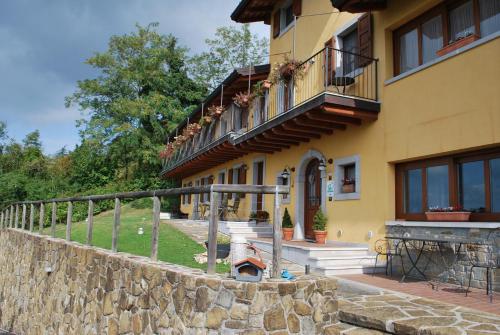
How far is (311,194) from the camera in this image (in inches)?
428

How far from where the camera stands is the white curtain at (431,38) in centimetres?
752

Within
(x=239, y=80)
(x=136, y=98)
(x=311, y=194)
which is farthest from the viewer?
(x=136, y=98)

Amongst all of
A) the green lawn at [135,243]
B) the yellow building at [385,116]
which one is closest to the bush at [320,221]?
the yellow building at [385,116]

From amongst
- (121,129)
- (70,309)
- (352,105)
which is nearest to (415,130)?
(352,105)

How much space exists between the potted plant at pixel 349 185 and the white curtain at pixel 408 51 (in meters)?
2.54

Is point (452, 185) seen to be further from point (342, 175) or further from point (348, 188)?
point (342, 175)

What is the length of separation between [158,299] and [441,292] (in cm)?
399

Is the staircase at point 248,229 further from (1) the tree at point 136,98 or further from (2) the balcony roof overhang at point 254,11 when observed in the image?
(1) the tree at point 136,98

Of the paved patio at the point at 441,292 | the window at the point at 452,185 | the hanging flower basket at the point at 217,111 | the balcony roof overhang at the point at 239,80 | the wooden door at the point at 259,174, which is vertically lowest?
the paved patio at the point at 441,292

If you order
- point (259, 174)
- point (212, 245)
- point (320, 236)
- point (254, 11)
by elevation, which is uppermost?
point (254, 11)

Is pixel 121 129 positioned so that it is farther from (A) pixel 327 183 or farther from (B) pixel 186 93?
(A) pixel 327 183

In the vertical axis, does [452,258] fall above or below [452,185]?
below

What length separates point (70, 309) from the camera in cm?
743

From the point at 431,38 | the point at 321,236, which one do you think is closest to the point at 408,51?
the point at 431,38
